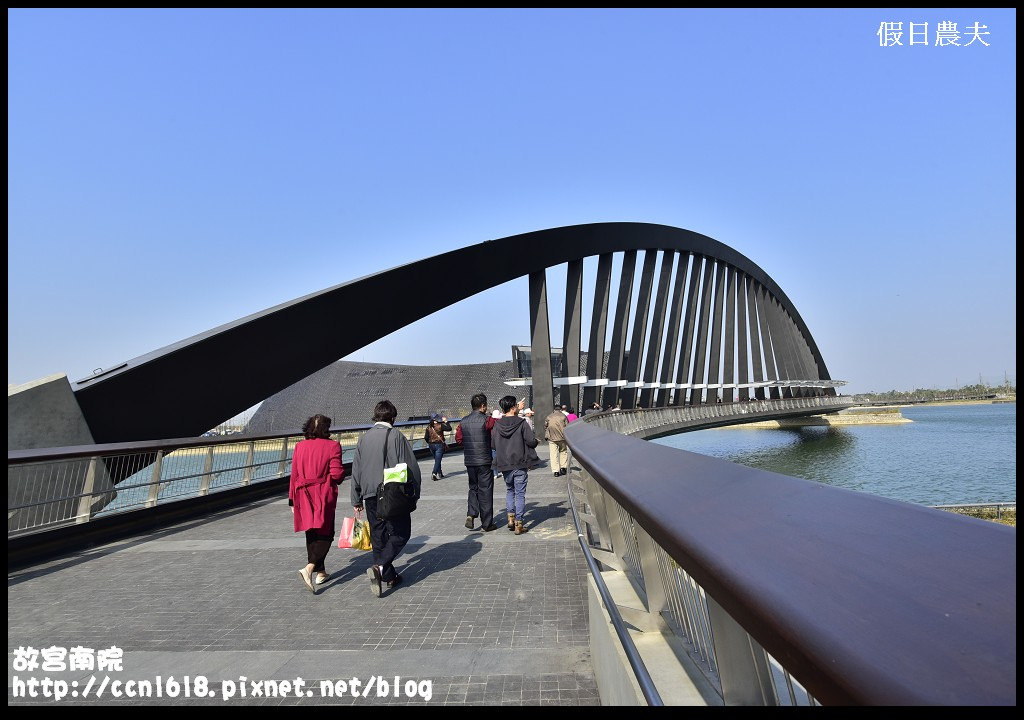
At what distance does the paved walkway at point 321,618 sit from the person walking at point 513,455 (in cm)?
31

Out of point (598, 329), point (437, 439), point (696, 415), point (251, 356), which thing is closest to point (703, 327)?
point (696, 415)

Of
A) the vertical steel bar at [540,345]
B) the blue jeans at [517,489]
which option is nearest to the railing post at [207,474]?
the blue jeans at [517,489]

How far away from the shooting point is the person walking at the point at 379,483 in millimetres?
5441

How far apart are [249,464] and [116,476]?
2.98 m

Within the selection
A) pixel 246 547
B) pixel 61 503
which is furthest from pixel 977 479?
pixel 61 503

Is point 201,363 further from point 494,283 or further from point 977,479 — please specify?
point 977,479

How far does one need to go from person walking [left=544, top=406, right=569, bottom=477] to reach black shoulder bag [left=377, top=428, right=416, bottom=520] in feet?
15.5

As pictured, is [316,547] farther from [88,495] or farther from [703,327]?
[703,327]

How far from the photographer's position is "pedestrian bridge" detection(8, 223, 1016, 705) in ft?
2.61

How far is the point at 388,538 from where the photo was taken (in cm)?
551

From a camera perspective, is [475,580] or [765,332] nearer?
[475,580]

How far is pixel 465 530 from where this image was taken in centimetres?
792

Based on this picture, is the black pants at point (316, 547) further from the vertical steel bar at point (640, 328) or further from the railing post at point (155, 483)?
the vertical steel bar at point (640, 328)
